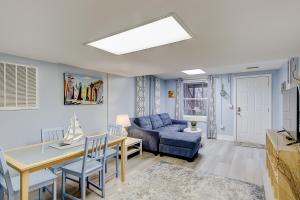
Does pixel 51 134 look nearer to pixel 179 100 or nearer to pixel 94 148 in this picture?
pixel 94 148

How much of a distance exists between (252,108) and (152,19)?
492cm

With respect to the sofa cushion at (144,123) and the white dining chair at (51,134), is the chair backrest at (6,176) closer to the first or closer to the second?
the white dining chair at (51,134)

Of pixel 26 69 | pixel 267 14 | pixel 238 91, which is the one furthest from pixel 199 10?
pixel 238 91

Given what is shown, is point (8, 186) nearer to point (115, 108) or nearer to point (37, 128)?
point (37, 128)

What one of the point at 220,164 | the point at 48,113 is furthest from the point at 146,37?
the point at 220,164

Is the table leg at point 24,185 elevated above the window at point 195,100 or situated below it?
below

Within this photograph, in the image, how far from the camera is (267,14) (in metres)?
1.34

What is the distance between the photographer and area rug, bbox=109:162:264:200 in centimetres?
225

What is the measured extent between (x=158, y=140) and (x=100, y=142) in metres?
1.98

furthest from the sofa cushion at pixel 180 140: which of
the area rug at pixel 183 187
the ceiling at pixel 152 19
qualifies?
the ceiling at pixel 152 19

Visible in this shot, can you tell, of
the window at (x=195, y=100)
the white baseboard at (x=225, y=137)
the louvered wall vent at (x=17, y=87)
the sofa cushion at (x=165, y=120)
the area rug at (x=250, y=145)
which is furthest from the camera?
the window at (x=195, y=100)

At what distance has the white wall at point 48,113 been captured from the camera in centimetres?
245

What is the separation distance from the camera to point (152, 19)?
141cm

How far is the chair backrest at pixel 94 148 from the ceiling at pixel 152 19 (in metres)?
1.23
